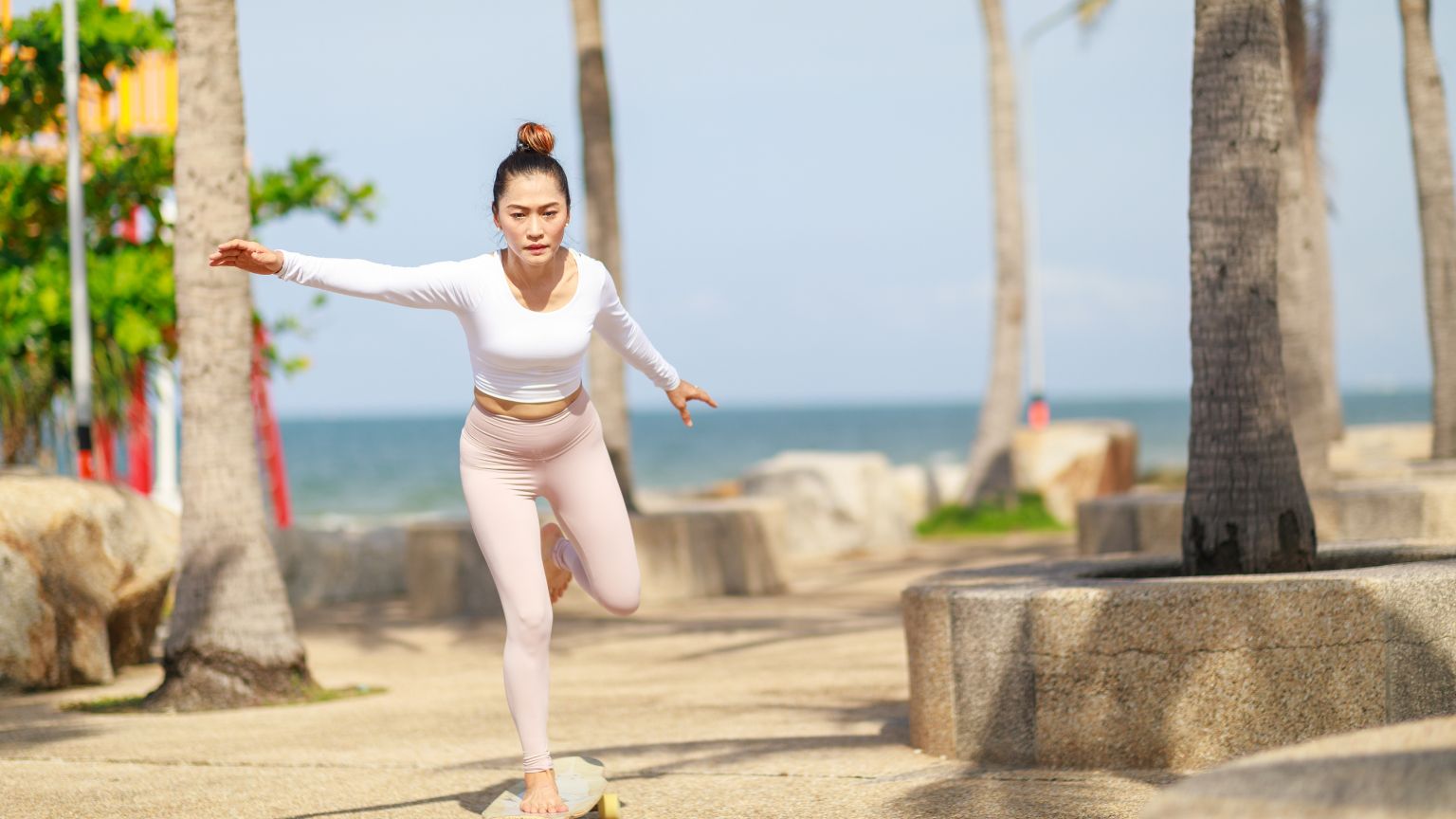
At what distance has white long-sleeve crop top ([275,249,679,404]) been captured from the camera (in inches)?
197

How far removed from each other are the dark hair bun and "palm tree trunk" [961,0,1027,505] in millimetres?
17216

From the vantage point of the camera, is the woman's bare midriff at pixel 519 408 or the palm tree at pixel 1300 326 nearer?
the woman's bare midriff at pixel 519 408

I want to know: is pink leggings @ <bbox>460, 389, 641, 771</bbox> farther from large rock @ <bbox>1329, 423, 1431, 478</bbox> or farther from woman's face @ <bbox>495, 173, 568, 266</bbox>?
large rock @ <bbox>1329, 423, 1431, 478</bbox>

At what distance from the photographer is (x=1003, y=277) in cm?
2238

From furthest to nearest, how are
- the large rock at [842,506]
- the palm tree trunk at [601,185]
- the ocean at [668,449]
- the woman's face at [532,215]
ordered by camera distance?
the ocean at [668,449]
the large rock at [842,506]
the palm tree trunk at [601,185]
the woman's face at [532,215]

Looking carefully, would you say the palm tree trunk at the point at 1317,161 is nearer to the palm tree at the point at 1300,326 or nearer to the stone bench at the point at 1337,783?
the palm tree at the point at 1300,326

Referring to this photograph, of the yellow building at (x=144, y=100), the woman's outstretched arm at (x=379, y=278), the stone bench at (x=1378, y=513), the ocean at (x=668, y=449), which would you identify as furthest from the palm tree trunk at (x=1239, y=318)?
the ocean at (x=668, y=449)

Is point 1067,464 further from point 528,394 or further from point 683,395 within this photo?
point 528,394

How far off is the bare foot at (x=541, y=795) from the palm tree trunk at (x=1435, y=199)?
1328 centimetres

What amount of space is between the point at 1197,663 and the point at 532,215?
260 cm

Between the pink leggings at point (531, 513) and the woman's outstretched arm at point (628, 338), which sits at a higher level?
the woman's outstretched arm at point (628, 338)

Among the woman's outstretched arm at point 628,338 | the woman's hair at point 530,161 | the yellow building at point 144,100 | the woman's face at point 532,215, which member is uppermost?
the yellow building at point 144,100

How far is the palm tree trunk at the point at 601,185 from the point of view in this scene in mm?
14164


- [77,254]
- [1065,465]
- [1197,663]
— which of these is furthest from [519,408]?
[1065,465]
